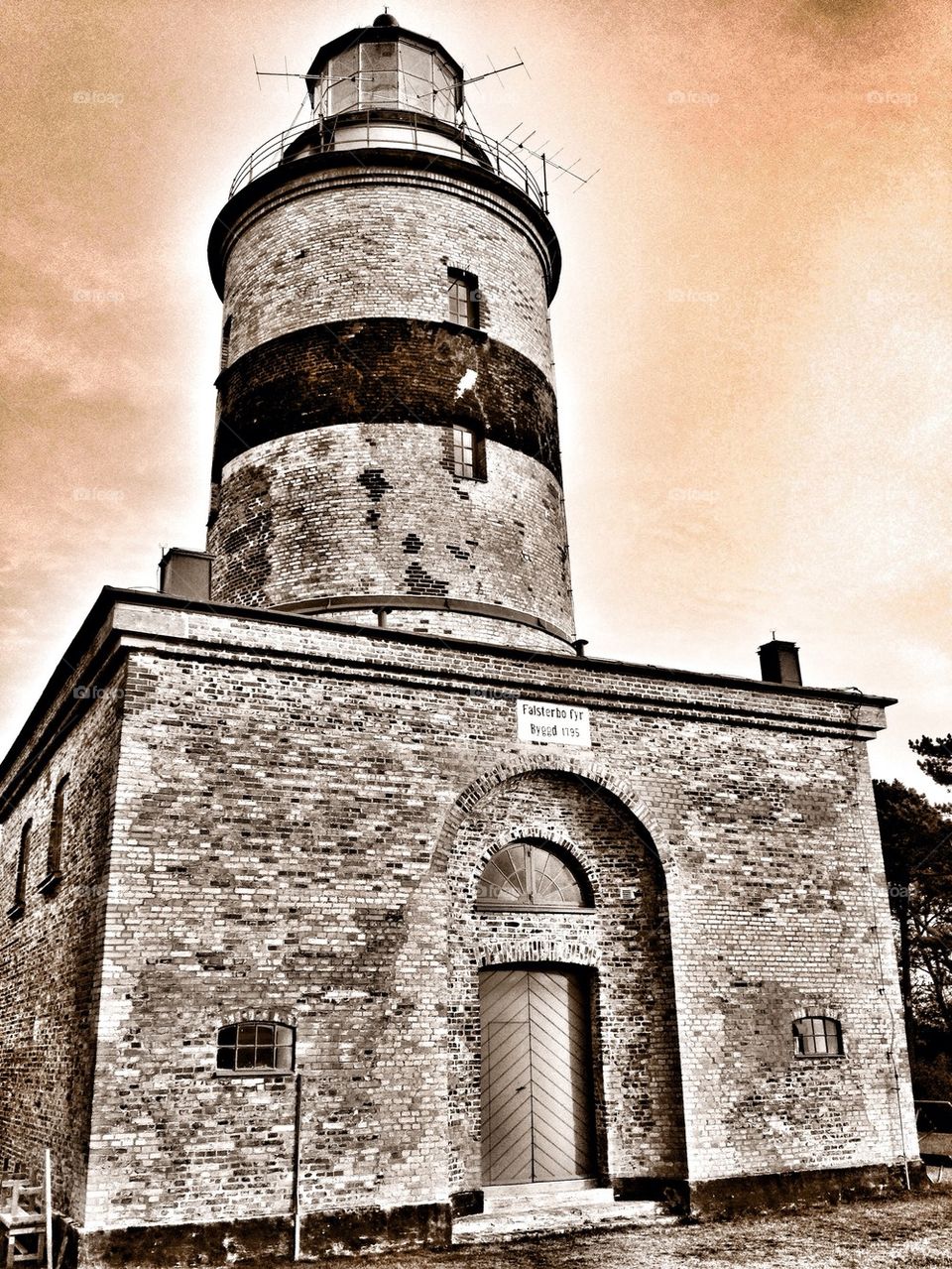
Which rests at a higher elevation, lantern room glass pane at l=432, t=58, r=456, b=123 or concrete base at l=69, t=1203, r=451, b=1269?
lantern room glass pane at l=432, t=58, r=456, b=123

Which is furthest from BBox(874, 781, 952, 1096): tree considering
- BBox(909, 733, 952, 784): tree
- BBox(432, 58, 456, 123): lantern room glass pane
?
BBox(432, 58, 456, 123): lantern room glass pane

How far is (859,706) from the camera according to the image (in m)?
14.9

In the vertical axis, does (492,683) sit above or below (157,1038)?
above

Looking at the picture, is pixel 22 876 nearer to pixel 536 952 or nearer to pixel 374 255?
pixel 536 952

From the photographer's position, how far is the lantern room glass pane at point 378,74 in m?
17.8

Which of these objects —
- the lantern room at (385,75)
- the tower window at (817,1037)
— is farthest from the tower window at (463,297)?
the tower window at (817,1037)

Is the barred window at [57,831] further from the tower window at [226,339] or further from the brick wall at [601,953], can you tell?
the tower window at [226,339]

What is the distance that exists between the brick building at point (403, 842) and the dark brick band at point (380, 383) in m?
0.06

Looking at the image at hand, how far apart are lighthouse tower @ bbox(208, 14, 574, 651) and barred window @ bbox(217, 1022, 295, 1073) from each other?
17.8ft

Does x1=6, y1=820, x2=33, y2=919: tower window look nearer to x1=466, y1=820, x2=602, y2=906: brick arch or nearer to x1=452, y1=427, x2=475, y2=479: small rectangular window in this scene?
x1=466, y1=820, x2=602, y2=906: brick arch

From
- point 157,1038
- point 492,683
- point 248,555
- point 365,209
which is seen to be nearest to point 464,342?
point 365,209

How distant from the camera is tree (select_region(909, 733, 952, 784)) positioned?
3031 cm

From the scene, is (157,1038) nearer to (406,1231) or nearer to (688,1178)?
(406,1231)

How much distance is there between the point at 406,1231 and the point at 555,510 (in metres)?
9.98
